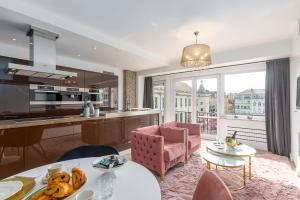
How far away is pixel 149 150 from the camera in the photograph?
8.89ft

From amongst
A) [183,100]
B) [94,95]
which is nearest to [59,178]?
[94,95]

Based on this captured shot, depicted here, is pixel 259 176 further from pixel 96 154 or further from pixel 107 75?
pixel 107 75

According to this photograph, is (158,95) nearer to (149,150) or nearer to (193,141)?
(193,141)

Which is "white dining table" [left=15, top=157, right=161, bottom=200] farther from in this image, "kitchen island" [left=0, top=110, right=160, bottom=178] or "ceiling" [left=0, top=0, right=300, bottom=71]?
"ceiling" [left=0, top=0, right=300, bottom=71]

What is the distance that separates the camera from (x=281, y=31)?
3.04m

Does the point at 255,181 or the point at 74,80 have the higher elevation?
the point at 74,80

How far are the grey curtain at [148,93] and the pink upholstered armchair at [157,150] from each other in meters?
3.11

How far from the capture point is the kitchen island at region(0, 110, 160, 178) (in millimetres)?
2238

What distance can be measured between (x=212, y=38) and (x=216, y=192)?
3219mm

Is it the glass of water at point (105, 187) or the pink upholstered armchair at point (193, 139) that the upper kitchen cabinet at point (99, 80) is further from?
the glass of water at point (105, 187)

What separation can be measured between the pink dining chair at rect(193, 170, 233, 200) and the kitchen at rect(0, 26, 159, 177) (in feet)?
8.16

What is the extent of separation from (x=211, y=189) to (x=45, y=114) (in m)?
3.92

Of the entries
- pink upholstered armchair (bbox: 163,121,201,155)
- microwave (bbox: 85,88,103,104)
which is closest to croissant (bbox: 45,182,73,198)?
pink upholstered armchair (bbox: 163,121,201,155)

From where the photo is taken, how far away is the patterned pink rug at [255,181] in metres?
2.19
